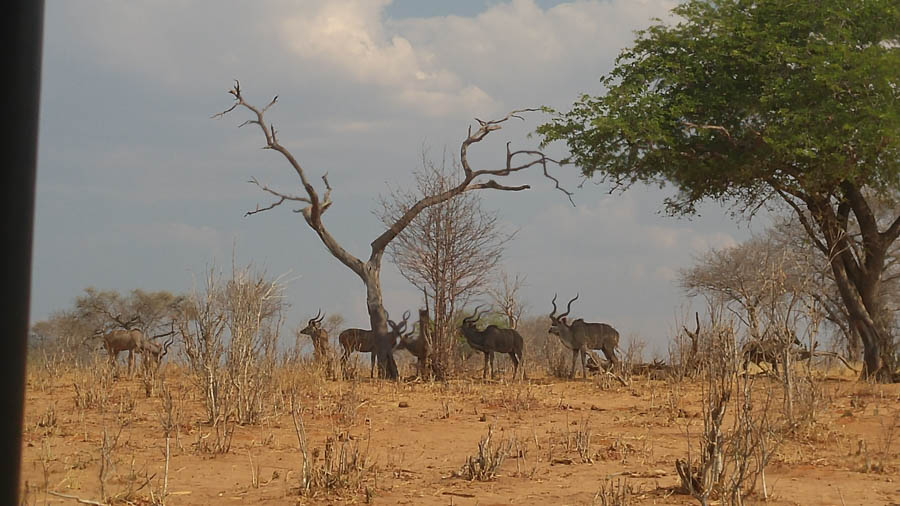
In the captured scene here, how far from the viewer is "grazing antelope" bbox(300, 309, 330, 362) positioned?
17433 mm

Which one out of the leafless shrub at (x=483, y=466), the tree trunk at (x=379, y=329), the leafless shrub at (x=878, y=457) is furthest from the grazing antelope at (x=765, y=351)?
the tree trunk at (x=379, y=329)

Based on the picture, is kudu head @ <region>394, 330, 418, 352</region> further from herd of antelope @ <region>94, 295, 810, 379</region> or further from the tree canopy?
the tree canopy

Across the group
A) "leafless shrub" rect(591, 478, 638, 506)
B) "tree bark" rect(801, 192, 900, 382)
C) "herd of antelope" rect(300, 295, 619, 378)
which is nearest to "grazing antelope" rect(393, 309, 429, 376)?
"herd of antelope" rect(300, 295, 619, 378)

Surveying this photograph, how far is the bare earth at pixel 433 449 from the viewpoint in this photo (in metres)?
6.77

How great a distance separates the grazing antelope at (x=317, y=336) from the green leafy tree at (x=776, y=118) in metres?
6.16

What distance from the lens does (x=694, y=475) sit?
653 cm

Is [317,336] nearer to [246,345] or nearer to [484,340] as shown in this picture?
[484,340]

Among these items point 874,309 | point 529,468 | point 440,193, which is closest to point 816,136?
point 874,309

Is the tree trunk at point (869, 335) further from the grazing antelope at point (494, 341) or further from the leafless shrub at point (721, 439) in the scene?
the leafless shrub at point (721, 439)

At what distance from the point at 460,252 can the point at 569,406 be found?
5.80 m

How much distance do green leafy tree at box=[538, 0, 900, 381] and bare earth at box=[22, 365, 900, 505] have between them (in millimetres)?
3933

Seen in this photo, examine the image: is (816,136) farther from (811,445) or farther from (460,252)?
(811,445)

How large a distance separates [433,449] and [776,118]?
33.7ft

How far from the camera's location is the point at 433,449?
946 cm
